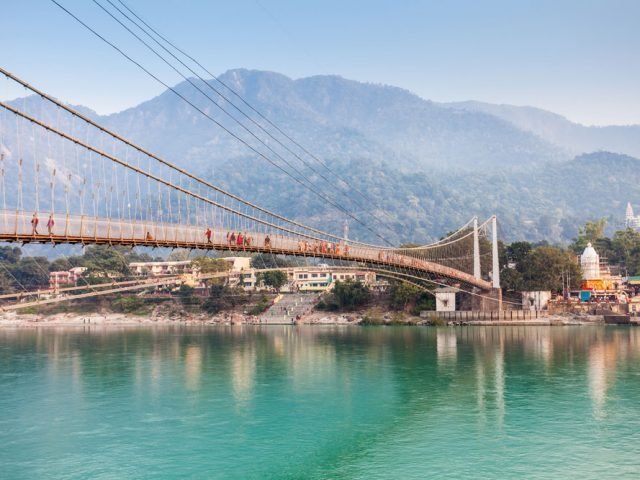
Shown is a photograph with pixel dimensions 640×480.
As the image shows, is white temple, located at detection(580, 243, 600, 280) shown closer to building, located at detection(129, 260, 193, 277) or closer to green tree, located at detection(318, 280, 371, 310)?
green tree, located at detection(318, 280, 371, 310)

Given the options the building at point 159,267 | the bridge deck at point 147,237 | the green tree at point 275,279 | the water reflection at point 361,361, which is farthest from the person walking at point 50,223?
the building at point 159,267

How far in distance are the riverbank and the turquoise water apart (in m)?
27.9

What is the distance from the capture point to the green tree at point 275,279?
122 m

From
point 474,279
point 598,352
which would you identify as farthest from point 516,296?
point 598,352

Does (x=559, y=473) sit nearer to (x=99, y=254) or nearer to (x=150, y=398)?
(x=150, y=398)

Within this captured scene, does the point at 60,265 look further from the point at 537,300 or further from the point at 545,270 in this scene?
the point at 545,270

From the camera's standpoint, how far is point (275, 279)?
122 m

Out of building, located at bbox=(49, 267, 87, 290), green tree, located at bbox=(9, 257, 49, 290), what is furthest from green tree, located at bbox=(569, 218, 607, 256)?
green tree, located at bbox=(9, 257, 49, 290)

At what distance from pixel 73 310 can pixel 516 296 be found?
73.5m

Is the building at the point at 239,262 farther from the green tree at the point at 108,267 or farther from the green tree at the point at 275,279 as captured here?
the green tree at the point at 108,267

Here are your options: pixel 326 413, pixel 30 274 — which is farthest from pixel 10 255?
pixel 326 413

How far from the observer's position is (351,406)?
35938mm

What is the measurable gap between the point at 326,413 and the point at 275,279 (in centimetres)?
8801

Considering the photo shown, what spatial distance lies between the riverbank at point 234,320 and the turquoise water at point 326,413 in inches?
1096
